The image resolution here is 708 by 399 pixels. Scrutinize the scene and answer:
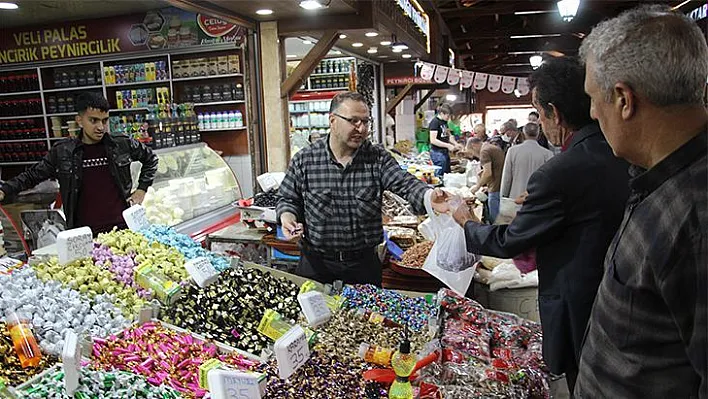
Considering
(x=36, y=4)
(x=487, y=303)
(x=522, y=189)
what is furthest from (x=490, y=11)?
(x=487, y=303)

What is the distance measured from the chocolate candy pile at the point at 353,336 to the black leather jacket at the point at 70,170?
240 cm

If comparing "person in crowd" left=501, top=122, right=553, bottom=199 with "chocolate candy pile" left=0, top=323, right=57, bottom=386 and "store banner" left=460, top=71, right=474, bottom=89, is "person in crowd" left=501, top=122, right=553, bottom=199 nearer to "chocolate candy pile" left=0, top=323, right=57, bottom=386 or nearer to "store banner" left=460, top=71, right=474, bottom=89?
"chocolate candy pile" left=0, top=323, right=57, bottom=386

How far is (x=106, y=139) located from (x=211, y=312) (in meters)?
2.23

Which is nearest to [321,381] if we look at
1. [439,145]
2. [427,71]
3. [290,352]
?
[290,352]

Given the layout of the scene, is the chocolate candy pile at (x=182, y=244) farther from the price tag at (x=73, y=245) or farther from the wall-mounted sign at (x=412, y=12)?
the wall-mounted sign at (x=412, y=12)

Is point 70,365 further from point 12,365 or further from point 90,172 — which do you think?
point 90,172

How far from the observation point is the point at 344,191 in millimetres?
3016

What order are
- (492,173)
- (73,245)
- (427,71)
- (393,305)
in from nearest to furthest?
(73,245) → (393,305) → (492,173) → (427,71)

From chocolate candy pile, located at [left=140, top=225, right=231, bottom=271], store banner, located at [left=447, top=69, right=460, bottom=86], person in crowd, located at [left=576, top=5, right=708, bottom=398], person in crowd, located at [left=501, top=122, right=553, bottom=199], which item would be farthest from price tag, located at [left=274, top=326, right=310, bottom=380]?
store banner, located at [left=447, top=69, right=460, bottom=86]

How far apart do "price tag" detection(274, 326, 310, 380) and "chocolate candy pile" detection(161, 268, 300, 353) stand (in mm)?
393

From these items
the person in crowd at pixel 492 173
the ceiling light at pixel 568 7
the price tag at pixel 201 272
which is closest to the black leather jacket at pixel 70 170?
the price tag at pixel 201 272

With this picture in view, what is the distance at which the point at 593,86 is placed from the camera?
126 cm

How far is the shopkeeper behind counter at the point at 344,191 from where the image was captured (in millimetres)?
2949

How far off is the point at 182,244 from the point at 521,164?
3.94 metres
